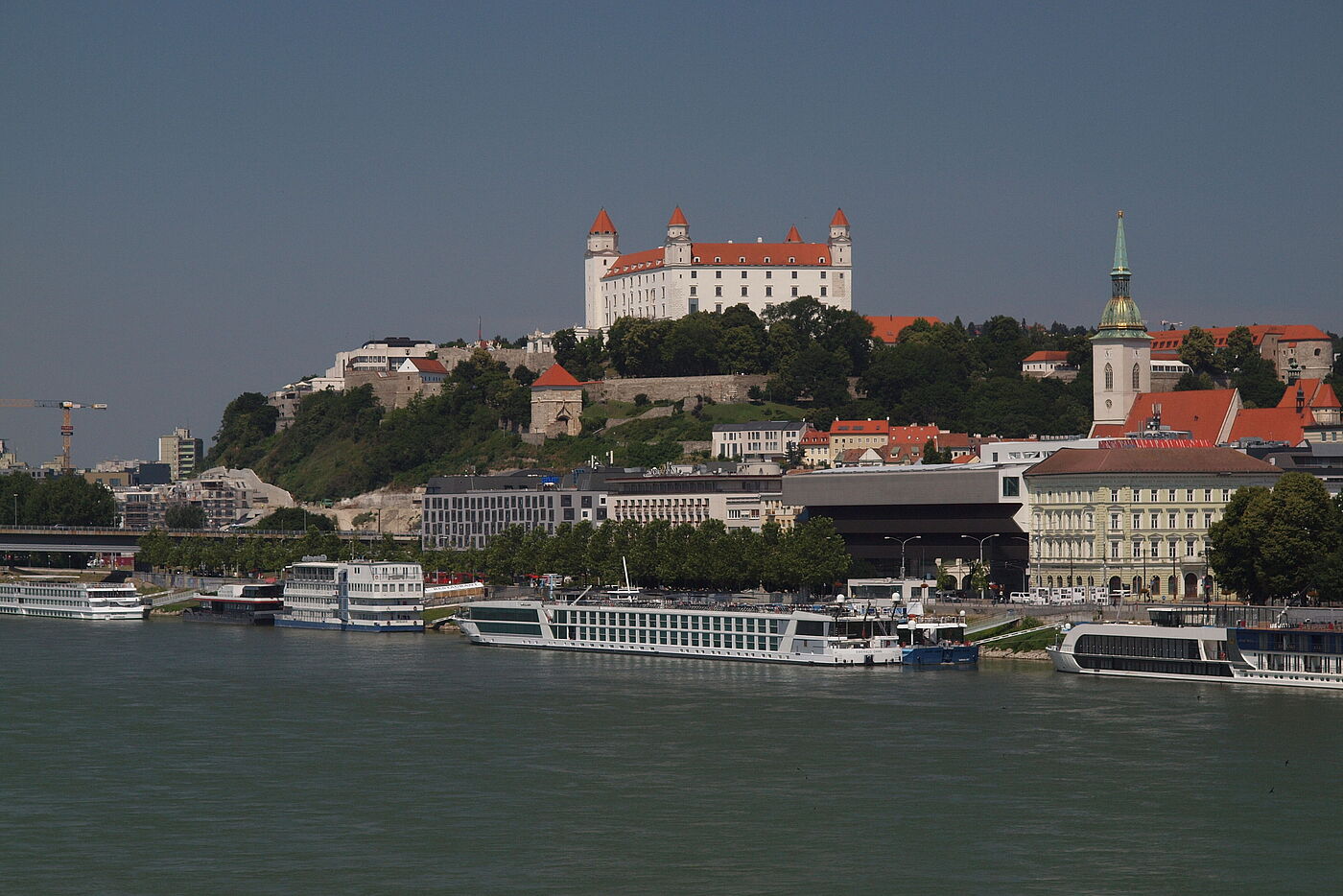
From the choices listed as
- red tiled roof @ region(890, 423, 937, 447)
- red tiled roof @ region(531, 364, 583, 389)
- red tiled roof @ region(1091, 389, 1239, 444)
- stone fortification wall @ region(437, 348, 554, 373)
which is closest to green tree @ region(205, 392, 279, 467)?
stone fortification wall @ region(437, 348, 554, 373)

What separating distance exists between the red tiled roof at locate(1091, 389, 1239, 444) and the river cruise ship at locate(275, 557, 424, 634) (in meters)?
39.9

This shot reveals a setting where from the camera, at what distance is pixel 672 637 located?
2808 inches

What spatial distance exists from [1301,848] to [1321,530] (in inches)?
1366

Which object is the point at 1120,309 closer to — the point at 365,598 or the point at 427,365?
the point at 365,598

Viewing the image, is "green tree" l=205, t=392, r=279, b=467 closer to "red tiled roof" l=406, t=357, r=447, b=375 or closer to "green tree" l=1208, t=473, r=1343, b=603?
"red tiled roof" l=406, t=357, r=447, b=375

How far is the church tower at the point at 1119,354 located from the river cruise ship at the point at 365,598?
138 ft

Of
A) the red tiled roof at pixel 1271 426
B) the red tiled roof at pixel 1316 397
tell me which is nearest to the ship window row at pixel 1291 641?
the red tiled roof at pixel 1271 426

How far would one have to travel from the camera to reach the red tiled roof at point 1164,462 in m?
81.6

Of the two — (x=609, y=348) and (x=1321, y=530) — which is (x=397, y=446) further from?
(x=1321, y=530)

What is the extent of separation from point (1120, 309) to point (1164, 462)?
3184 centimetres

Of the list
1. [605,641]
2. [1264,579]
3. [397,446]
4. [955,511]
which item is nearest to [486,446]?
[397,446]

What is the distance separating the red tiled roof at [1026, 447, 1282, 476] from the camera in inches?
3211

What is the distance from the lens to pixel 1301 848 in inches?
1379

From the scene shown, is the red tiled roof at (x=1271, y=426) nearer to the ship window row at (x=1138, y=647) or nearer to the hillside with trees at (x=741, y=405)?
the hillside with trees at (x=741, y=405)
